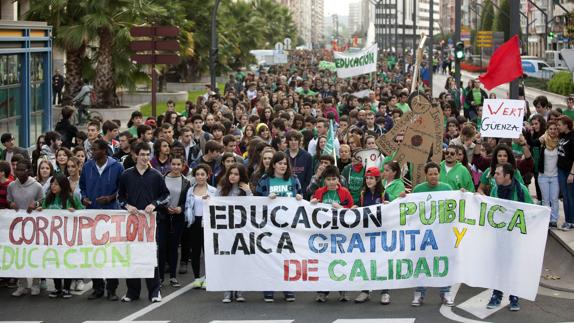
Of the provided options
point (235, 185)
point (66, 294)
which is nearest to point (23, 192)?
point (66, 294)

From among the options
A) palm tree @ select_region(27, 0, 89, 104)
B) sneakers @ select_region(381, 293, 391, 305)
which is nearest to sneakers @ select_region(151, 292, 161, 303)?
sneakers @ select_region(381, 293, 391, 305)

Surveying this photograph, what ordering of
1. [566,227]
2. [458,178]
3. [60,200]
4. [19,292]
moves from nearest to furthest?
[60,200]
[19,292]
[458,178]
[566,227]

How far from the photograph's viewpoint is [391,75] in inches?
2125

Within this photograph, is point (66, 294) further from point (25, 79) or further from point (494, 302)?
point (25, 79)

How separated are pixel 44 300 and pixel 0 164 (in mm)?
1566

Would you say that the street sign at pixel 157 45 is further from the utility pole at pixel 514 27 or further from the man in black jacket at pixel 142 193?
the man in black jacket at pixel 142 193

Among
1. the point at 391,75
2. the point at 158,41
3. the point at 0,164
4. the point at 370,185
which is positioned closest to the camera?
the point at 370,185

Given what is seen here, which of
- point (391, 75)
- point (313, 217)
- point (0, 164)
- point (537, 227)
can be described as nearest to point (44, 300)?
point (0, 164)

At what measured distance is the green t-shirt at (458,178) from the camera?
37.8ft

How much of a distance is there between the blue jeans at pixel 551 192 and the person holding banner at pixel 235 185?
501 cm

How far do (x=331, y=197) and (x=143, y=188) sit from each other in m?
1.81

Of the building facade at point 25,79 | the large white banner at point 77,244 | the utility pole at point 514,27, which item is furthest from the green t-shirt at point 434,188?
the building facade at point 25,79

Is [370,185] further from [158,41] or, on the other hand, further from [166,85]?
[166,85]

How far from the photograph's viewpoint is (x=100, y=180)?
11.0m
